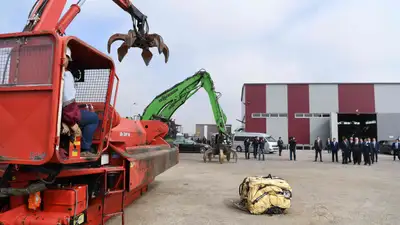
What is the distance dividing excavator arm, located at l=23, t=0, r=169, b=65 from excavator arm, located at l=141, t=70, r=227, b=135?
9.00 meters

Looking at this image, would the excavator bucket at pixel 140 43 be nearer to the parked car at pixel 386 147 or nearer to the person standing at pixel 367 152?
the person standing at pixel 367 152

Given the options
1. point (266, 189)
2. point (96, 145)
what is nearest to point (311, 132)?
point (266, 189)

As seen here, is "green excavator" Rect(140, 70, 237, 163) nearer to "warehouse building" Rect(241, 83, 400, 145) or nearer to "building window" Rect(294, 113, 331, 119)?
"warehouse building" Rect(241, 83, 400, 145)

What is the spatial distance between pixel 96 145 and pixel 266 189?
344cm

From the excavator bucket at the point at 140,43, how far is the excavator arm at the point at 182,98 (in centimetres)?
898

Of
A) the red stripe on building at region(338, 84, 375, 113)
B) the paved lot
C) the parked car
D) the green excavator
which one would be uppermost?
the red stripe on building at region(338, 84, 375, 113)

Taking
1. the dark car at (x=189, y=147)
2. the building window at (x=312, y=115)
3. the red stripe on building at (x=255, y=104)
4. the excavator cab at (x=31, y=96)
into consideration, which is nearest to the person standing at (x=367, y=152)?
the dark car at (x=189, y=147)

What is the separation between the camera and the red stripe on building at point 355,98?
39312mm

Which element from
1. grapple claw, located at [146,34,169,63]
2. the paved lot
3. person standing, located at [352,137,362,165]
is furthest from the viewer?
person standing, located at [352,137,362,165]

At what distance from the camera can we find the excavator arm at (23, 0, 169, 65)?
5312mm

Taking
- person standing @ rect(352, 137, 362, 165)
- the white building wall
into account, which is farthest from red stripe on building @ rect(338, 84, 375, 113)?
person standing @ rect(352, 137, 362, 165)

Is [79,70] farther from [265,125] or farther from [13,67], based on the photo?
[265,125]

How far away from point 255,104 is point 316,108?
7.29 m

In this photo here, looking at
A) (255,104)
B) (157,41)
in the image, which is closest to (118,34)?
(157,41)
